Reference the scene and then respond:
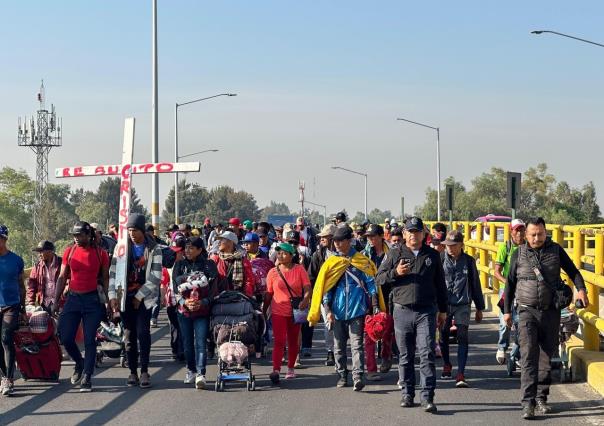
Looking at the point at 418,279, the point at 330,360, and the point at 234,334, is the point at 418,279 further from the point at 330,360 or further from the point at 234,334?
the point at 330,360

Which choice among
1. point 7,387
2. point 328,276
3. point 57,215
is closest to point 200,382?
point 328,276

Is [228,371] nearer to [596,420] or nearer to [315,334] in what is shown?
[596,420]

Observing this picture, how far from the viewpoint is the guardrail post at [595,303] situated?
10961 mm

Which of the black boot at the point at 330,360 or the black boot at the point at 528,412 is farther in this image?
the black boot at the point at 330,360

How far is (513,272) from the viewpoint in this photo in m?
9.39

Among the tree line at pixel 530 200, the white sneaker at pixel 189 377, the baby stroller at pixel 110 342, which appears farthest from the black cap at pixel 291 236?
the tree line at pixel 530 200

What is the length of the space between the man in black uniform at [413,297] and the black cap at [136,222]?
2.82 meters

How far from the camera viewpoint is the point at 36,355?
11273mm

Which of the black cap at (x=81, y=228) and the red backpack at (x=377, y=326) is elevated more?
the black cap at (x=81, y=228)

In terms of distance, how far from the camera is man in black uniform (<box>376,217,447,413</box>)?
959 centimetres

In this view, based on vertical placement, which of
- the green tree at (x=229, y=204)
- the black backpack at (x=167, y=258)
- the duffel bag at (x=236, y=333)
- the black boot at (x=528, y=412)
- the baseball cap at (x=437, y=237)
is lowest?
the black boot at (x=528, y=412)

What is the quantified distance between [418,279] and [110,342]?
4.90 m

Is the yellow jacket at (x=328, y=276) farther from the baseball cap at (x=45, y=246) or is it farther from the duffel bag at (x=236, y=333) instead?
the baseball cap at (x=45, y=246)

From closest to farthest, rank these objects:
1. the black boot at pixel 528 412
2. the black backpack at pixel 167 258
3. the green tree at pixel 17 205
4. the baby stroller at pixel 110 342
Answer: the black boot at pixel 528 412 < the black backpack at pixel 167 258 < the baby stroller at pixel 110 342 < the green tree at pixel 17 205
